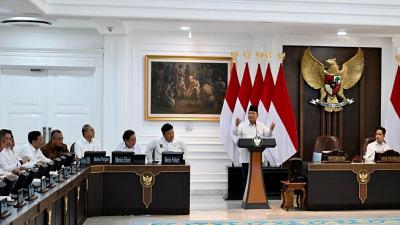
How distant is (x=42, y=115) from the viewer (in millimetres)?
11430

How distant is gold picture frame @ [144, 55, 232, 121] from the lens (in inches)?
447

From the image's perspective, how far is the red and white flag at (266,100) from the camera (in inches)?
423

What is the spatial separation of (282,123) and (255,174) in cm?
173

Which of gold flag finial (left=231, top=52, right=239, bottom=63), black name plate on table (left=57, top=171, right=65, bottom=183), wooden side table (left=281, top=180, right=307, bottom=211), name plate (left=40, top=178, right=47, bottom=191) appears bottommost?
wooden side table (left=281, top=180, right=307, bottom=211)

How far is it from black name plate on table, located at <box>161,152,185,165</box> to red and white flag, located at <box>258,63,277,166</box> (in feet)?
8.56

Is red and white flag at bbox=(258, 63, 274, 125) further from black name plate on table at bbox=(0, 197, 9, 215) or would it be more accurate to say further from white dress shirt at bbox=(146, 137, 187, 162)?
black name plate on table at bbox=(0, 197, 9, 215)

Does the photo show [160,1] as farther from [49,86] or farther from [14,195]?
[14,195]

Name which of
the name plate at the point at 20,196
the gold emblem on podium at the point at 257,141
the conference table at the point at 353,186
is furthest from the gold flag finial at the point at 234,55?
the name plate at the point at 20,196

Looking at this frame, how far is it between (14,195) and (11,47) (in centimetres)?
690

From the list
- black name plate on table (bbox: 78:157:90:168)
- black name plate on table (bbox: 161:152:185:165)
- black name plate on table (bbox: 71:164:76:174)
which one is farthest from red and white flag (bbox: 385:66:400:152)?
black name plate on table (bbox: 71:164:76:174)

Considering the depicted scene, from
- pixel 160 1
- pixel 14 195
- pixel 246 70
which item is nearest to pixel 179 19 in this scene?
pixel 160 1

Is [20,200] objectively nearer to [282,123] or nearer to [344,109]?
[282,123]

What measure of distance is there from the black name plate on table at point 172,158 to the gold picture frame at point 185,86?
111 inches

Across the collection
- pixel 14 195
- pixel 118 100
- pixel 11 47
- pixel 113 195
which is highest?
pixel 11 47
